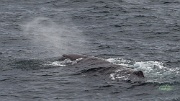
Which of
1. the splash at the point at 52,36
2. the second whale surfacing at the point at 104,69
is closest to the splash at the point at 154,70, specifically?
the second whale surfacing at the point at 104,69

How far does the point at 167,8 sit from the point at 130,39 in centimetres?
1251

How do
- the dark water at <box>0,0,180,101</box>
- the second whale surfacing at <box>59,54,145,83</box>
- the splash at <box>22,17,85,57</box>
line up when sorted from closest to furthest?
1. the dark water at <box>0,0,180,101</box>
2. the second whale surfacing at <box>59,54,145,83</box>
3. the splash at <box>22,17,85,57</box>

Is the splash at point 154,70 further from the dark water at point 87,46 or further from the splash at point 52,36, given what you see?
the splash at point 52,36

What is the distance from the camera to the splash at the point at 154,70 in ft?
110

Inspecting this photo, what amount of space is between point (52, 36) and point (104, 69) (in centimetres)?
1392

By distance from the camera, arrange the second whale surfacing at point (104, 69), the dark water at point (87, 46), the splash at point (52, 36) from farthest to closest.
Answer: the splash at point (52, 36) < the second whale surfacing at point (104, 69) < the dark water at point (87, 46)

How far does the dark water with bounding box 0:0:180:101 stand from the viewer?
1248 inches

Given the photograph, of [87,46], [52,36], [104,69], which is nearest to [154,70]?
[104,69]

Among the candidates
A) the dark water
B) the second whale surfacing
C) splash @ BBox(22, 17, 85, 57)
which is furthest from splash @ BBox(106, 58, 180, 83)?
splash @ BBox(22, 17, 85, 57)

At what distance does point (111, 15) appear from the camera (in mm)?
54312

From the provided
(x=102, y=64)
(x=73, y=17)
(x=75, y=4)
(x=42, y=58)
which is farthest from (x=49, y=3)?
(x=102, y=64)

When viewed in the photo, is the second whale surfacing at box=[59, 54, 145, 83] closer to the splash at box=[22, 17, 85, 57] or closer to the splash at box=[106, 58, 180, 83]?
the splash at box=[106, 58, 180, 83]

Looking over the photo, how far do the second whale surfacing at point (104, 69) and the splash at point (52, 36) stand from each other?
15.2 ft

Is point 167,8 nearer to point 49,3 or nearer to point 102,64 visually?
point 49,3
